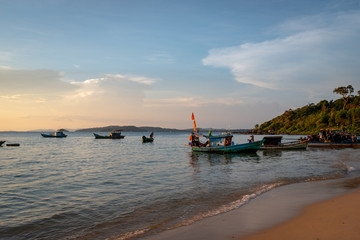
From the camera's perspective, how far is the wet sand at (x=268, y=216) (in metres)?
7.61

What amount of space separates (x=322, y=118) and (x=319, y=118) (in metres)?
2.57

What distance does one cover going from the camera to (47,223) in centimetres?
972

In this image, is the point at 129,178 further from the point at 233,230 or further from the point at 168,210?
the point at 233,230

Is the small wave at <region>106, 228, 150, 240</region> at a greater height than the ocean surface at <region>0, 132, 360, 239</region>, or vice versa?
the small wave at <region>106, 228, 150, 240</region>

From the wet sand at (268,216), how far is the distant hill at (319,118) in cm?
8282

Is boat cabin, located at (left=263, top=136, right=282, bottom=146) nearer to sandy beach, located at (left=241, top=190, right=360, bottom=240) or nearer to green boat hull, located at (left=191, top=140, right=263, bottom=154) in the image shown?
green boat hull, located at (left=191, top=140, right=263, bottom=154)

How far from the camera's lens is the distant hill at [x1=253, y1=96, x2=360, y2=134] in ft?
293

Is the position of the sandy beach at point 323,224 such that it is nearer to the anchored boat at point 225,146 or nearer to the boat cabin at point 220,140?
the anchored boat at point 225,146

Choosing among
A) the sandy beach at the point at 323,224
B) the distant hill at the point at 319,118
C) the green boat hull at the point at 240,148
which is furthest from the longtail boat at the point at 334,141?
the sandy beach at the point at 323,224

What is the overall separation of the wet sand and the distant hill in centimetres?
8282

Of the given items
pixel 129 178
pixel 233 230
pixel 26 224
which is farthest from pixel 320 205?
pixel 129 178

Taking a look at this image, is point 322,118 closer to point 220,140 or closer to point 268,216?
point 220,140

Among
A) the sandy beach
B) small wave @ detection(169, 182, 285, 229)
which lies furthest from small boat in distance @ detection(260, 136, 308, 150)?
the sandy beach

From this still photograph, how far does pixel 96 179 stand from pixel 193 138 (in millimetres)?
22843
